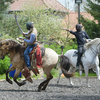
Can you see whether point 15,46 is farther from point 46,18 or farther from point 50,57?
point 46,18

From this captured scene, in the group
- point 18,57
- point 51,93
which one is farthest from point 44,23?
point 51,93

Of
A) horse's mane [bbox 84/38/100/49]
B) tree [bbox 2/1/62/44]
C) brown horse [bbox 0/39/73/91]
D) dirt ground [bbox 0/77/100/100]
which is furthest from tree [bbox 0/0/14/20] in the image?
dirt ground [bbox 0/77/100/100]

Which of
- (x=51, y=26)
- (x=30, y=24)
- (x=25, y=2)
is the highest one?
(x=30, y=24)

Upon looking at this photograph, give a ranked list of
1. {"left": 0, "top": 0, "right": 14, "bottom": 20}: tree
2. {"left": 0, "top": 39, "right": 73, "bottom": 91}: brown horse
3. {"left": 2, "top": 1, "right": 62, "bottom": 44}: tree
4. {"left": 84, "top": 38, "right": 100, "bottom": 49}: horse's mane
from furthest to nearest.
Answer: {"left": 2, "top": 1, "right": 62, "bottom": 44}: tree < {"left": 0, "top": 0, "right": 14, "bottom": 20}: tree < {"left": 84, "top": 38, "right": 100, "bottom": 49}: horse's mane < {"left": 0, "top": 39, "right": 73, "bottom": 91}: brown horse

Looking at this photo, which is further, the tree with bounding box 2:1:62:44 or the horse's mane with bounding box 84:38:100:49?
the tree with bounding box 2:1:62:44

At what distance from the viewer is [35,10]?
26.5 metres

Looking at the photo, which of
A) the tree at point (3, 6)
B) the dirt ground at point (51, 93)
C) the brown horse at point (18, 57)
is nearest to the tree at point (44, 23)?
the tree at point (3, 6)

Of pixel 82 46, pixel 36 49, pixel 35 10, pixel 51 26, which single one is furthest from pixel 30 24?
pixel 35 10

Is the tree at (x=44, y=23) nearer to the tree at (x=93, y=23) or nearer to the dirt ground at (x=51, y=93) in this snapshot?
the tree at (x=93, y=23)

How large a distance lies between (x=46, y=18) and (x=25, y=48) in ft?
58.5

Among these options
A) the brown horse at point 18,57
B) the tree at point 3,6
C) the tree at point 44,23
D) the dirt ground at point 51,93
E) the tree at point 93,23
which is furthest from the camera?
the tree at point 44,23

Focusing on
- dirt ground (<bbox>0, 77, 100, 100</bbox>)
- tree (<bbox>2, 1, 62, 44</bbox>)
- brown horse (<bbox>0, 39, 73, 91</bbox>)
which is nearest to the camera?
dirt ground (<bbox>0, 77, 100, 100</bbox>)

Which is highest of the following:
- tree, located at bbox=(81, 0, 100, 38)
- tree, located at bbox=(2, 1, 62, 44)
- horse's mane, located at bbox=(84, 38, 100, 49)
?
horse's mane, located at bbox=(84, 38, 100, 49)

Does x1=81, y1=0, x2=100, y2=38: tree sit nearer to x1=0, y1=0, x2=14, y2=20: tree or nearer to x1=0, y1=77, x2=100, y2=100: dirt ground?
x1=0, y1=0, x2=14, y2=20: tree
